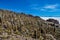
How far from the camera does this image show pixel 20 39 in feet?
101

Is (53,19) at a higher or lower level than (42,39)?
higher

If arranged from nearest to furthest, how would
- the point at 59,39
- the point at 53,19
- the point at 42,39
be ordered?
the point at 42,39 < the point at 59,39 < the point at 53,19

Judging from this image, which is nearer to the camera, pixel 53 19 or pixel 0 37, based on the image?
pixel 0 37

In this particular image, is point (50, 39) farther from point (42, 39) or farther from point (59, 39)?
point (59, 39)

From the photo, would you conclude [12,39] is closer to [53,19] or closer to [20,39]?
[20,39]

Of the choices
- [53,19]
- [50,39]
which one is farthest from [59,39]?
[53,19]

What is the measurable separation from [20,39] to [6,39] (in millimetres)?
3253

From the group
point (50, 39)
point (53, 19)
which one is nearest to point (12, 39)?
point (50, 39)

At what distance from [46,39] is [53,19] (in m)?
117

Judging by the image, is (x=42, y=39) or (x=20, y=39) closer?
(x=20, y=39)

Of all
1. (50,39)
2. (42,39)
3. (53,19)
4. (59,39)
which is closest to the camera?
(42,39)

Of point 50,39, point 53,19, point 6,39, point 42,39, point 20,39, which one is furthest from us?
point 53,19

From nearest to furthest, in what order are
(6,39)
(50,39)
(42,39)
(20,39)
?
(6,39), (20,39), (42,39), (50,39)

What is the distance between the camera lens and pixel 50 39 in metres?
57.5
